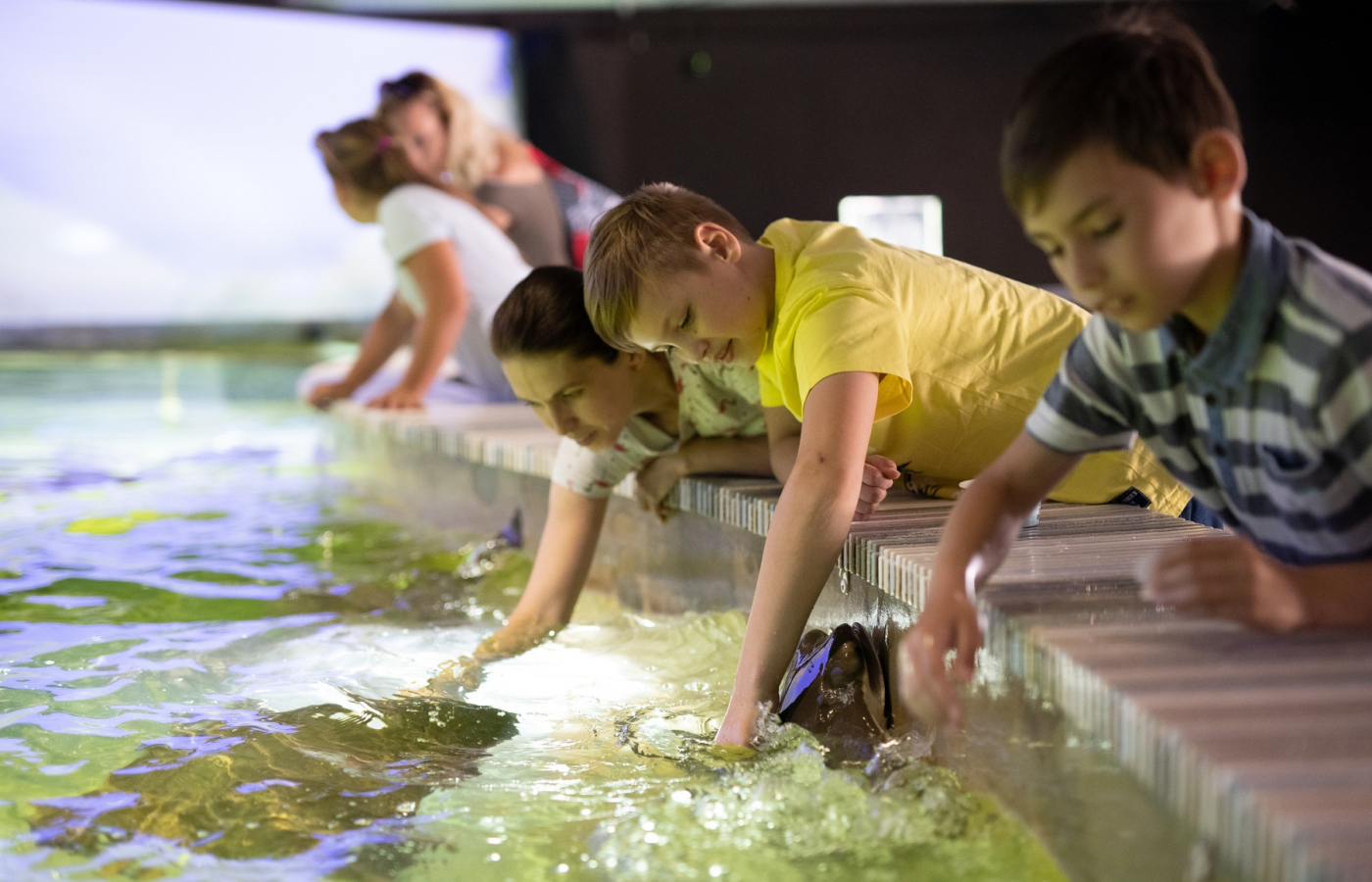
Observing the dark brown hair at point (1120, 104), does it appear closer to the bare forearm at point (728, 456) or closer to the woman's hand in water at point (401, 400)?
the bare forearm at point (728, 456)

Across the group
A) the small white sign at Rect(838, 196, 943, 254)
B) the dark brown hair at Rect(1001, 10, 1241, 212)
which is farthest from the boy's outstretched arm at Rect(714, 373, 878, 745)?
the small white sign at Rect(838, 196, 943, 254)

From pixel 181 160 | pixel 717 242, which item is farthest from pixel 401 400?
pixel 181 160

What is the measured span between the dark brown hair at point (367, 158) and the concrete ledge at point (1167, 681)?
2.34 m

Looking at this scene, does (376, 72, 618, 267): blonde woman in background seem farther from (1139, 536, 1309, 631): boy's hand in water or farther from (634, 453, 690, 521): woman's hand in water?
(1139, 536, 1309, 631): boy's hand in water

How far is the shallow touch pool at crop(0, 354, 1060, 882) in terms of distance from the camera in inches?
55.2

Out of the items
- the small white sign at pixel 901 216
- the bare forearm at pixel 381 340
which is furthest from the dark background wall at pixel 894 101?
the bare forearm at pixel 381 340

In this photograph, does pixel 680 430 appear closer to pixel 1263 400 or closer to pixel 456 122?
pixel 1263 400

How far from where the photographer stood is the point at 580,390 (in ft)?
6.82

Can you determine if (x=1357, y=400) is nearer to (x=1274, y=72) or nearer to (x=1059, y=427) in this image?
(x=1059, y=427)

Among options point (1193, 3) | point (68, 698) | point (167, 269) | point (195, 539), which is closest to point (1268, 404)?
point (68, 698)

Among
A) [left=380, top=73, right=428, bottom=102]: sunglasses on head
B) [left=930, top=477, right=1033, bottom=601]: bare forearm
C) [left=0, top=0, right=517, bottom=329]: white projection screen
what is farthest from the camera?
[left=0, top=0, right=517, bottom=329]: white projection screen

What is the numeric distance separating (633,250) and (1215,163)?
81cm

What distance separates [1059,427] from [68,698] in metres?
1.67

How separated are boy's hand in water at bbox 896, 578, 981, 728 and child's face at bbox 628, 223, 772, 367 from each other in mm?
590
